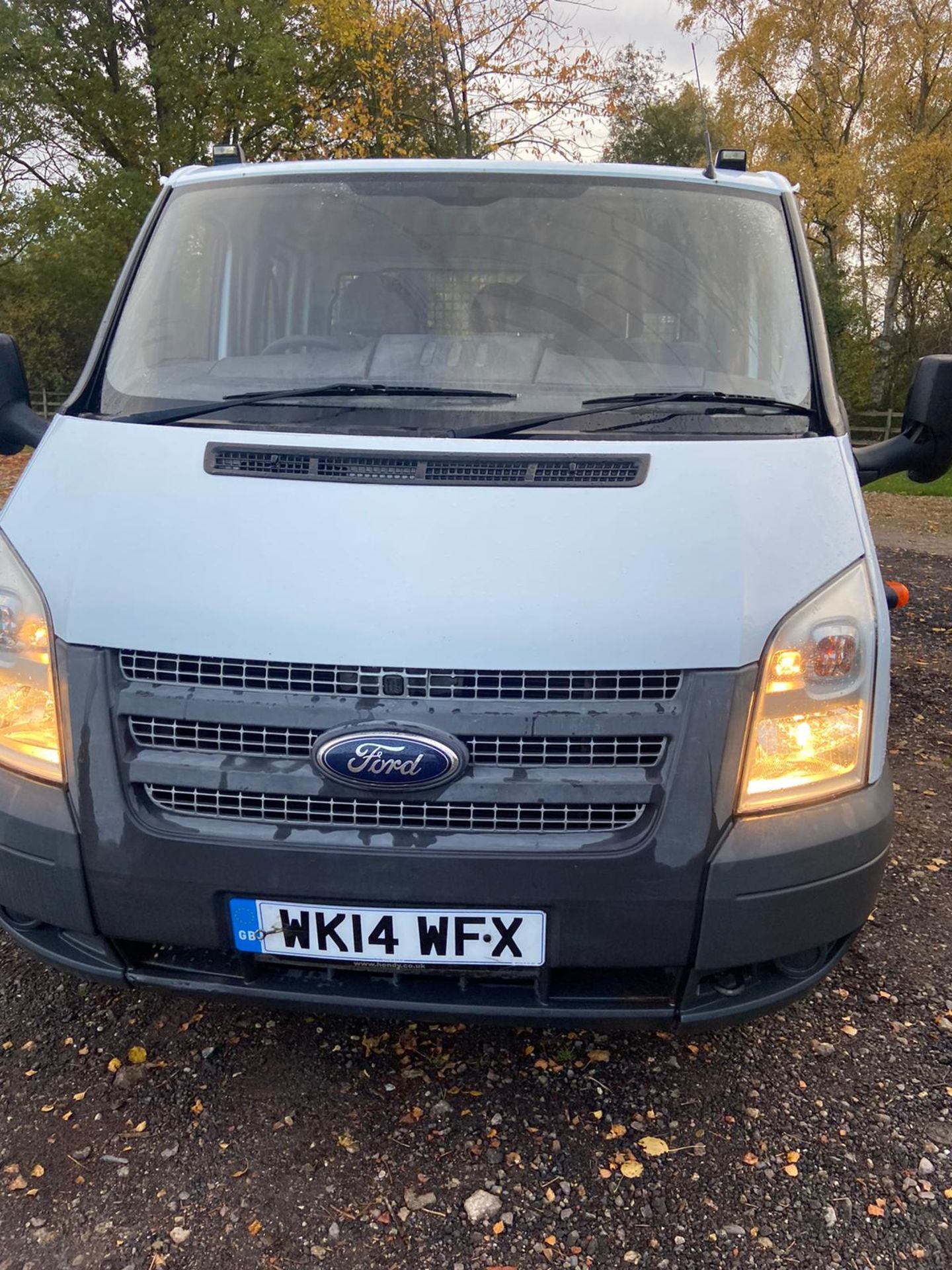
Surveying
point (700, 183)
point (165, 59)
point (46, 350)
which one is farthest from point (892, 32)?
point (700, 183)

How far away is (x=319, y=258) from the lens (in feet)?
10.2

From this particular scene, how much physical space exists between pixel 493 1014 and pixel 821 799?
84cm

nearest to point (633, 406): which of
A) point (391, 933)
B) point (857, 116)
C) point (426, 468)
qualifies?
point (426, 468)

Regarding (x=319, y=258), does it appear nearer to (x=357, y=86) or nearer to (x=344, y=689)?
(x=344, y=689)

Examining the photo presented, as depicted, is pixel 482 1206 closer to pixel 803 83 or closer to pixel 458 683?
pixel 458 683

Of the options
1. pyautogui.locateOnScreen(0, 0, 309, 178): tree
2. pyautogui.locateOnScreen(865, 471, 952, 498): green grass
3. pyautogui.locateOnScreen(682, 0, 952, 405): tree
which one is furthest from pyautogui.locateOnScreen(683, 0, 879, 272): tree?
pyautogui.locateOnScreen(0, 0, 309, 178): tree

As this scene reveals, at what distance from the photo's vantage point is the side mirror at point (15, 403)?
3.11m

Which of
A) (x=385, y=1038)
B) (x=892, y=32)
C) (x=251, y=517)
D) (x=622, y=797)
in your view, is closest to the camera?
(x=622, y=797)

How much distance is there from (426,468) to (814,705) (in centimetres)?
101

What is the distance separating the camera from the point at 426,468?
2.34 meters

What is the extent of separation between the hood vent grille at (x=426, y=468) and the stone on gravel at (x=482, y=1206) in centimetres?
157

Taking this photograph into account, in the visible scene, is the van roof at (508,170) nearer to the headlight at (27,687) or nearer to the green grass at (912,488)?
the headlight at (27,687)

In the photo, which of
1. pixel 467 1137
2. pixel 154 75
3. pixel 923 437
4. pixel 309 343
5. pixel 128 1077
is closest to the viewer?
pixel 467 1137

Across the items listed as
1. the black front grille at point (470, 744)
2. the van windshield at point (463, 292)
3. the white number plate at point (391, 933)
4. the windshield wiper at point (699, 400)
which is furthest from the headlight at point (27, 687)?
the windshield wiper at point (699, 400)
